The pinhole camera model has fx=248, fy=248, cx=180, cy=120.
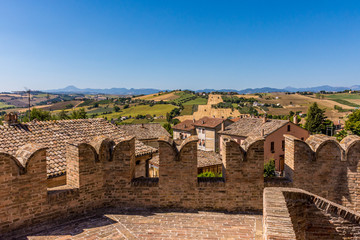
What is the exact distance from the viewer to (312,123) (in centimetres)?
6519

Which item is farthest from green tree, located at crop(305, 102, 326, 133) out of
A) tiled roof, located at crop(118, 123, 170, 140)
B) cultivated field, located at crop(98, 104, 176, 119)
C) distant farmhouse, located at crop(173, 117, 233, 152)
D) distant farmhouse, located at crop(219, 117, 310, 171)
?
cultivated field, located at crop(98, 104, 176, 119)

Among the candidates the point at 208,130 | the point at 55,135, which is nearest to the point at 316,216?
the point at 55,135

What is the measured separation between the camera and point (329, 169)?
7145mm

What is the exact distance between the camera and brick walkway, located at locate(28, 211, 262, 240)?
5.67 meters

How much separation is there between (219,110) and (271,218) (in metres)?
110

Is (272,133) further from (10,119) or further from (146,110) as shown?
(146,110)

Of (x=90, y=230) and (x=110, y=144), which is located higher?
(x=110, y=144)

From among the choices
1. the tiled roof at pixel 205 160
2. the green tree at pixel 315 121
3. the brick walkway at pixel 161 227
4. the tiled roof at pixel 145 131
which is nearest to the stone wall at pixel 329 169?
the brick walkway at pixel 161 227

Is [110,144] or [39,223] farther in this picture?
[110,144]

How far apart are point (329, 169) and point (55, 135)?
42.4 feet

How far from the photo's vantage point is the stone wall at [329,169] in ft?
23.2

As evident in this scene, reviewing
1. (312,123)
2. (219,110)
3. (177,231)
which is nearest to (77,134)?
(177,231)

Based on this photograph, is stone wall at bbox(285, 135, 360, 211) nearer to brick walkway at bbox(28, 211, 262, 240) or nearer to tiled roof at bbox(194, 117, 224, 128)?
brick walkway at bbox(28, 211, 262, 240)

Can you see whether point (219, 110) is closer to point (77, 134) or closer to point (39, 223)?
point (77, 134)
